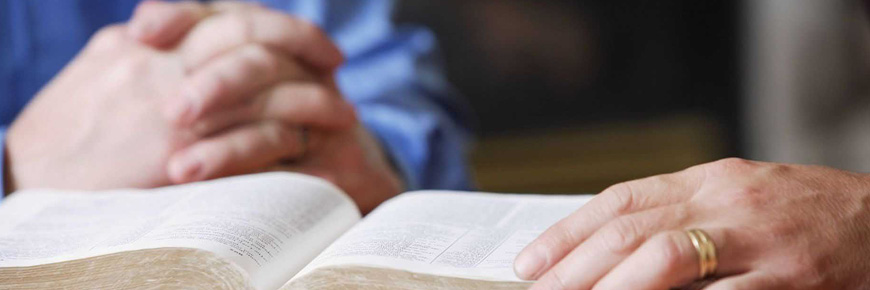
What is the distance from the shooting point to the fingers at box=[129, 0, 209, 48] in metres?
0.79

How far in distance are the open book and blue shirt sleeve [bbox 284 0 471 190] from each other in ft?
1.10

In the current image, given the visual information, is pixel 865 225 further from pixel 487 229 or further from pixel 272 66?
pixel 272 66

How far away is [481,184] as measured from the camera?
246cm

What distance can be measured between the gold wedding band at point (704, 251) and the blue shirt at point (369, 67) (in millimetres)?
540

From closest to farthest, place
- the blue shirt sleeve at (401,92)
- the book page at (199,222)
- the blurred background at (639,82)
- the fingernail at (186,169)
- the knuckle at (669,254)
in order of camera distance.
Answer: the knuckle at (669,254) < the book page at (199,222) < the fingernail at (186,169) < the blue shirt sleeve at (401,92) < the blurred background at (639,82)

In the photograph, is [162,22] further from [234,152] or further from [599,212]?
[599,212]

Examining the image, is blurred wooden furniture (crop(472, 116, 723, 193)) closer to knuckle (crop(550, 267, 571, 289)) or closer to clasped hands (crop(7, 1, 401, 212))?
clasped hands (crop(7, 1, 401, 212))

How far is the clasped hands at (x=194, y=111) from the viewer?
73cm

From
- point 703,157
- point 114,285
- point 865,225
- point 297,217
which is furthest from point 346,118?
point 703,157

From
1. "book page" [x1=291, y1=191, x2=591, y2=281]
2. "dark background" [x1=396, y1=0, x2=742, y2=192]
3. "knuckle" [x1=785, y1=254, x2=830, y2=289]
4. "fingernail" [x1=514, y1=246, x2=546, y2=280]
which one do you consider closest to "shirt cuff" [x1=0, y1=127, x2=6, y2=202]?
"book page" [x1=291, y1=191, x2=591, y2=281]

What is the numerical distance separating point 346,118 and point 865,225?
1.50ft

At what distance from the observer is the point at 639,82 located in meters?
2.43

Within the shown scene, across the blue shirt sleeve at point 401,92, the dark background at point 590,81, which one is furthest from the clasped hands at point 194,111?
the dark background at point 590,81

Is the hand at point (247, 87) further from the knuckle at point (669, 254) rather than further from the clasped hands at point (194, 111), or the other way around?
the knuckle at point (669, 254)
